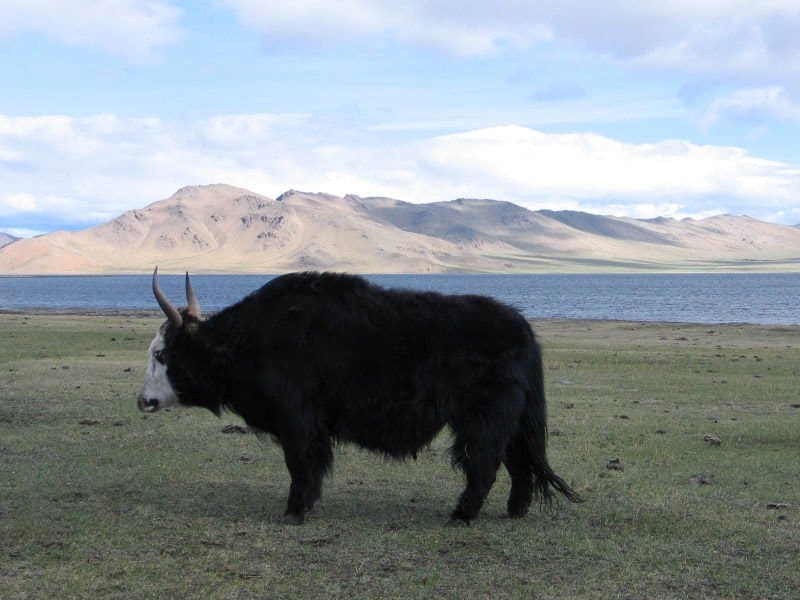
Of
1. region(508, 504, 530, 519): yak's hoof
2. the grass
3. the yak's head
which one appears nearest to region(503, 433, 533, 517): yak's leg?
region(508, 504, 530, 519): yak's hoof

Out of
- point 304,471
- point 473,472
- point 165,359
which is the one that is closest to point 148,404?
point 165,359

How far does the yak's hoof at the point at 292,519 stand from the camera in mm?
8414

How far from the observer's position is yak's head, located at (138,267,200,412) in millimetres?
8922

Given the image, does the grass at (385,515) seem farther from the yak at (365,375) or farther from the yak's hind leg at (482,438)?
the yak at (365,375)

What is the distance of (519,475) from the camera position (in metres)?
8.79

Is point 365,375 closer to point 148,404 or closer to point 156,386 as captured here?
point 156,386

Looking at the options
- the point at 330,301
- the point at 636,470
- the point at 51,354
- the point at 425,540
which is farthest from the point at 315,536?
the point at 51,354

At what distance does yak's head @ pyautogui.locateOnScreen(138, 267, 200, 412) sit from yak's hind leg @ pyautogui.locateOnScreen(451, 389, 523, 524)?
2.73 meters

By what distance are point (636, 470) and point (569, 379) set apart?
980 cm

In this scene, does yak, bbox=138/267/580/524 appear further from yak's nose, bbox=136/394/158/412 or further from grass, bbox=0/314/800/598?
grass, bbox=0/314/800/598

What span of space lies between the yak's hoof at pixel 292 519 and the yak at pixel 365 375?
0.01 metres

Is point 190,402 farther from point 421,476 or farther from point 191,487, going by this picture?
point 421,476

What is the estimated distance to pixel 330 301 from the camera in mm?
8820

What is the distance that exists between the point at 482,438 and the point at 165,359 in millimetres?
3117
